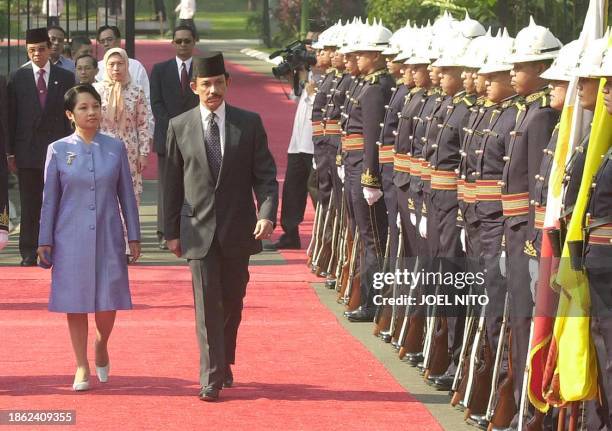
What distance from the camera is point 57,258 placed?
984cm

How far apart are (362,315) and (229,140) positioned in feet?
10.3

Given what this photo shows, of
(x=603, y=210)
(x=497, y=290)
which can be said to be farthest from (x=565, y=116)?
(x=497, y=290)

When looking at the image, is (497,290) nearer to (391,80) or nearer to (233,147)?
(233,147)


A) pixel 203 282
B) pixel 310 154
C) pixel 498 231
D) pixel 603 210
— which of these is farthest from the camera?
pixel 310 154

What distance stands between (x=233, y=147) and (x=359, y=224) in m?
3.00

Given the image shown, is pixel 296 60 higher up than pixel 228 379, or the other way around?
pixel 296 60

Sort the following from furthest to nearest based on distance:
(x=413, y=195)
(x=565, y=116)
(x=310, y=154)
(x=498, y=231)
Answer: (x=310, y=154) < (x=413, y=195) < (x=498, y=231) < (x=565, y=116)

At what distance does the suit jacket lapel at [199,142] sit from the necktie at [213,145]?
32 millimetres

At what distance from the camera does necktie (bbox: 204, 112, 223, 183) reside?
9.80 meters

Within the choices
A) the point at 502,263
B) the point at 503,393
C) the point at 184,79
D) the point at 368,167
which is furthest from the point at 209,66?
the point at 184,79

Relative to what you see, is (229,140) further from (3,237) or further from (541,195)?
(541,195)

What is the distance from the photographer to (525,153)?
8.66 m

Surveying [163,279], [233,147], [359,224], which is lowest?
[163,279]

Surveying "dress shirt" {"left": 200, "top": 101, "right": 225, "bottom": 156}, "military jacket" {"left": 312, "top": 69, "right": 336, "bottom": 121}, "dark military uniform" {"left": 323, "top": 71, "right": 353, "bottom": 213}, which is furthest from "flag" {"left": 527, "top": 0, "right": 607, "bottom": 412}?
"military jacket" {"left": 312, "top": 69, "right": 336, "bottom": 121}
